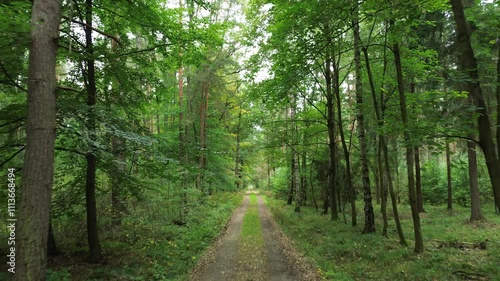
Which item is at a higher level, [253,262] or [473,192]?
→ [473,192]

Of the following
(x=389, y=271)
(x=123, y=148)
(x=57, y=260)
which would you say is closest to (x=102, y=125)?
(x=123, y=148)

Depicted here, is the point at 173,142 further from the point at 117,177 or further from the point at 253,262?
the point at 253,262

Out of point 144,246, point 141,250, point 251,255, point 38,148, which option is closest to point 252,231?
point 251,255

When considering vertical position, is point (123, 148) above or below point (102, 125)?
below

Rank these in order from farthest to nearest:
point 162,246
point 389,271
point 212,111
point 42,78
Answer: point 212,111, point 162,246, point 389,271, point 42,78

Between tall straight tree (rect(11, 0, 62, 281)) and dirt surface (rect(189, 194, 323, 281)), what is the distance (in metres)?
4.23

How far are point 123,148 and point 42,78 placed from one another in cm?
244

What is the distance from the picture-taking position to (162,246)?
9180 mm

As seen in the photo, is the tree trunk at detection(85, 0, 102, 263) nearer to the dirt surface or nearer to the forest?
the forest

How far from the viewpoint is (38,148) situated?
3.66 meters

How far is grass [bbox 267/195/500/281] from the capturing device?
20.5 feet

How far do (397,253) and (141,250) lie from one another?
7628mm

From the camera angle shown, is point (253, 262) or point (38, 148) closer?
point (38, 148)

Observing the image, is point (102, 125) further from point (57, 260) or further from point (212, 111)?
point (212, 111)
